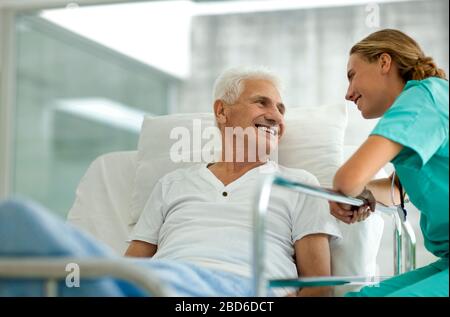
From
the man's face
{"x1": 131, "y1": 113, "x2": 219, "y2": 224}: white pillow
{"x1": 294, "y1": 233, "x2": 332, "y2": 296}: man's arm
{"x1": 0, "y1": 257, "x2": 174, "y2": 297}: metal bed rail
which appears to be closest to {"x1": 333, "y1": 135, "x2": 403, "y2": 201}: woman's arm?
{"x1": 294, "y1": 233, "x2": 332, "y2": 296}: man's arm

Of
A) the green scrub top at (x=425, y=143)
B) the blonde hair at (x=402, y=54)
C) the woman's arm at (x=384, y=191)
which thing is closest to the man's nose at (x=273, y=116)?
the woman's arm at (x=384, y=191)

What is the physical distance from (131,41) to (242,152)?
255 centimetres

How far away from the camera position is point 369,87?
1912 millimetres

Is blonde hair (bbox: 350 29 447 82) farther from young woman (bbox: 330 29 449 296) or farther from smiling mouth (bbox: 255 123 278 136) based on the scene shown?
smiling mouth (bbox: 255 123 278 136)

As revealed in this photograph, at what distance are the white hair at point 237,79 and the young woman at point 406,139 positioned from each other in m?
0.44

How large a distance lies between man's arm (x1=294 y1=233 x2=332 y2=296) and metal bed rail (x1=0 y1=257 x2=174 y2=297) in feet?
2.80

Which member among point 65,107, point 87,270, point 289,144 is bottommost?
point 87,270

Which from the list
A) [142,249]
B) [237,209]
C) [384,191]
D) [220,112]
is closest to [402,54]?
[384,191]

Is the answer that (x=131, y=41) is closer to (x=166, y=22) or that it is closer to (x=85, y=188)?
(x=166, y=22)

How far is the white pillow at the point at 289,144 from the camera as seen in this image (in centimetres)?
243

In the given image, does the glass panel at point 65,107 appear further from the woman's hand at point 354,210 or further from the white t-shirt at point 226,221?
the woman's hand at point 354,210

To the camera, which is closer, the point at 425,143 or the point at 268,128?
the point at 425,143

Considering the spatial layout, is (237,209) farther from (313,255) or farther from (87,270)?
(87,270)

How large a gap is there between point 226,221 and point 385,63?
618 millimetres
